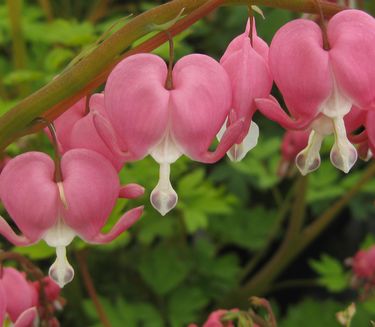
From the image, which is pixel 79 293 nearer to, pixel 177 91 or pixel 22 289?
pixel 22 289

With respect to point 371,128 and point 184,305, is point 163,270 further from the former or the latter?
point 371,128

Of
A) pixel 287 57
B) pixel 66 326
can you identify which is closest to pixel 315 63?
pixel 287 57

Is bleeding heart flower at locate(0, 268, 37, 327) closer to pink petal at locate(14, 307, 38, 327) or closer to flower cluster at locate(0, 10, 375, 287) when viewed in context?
pink petal at locate(14, 307, 38, 327)

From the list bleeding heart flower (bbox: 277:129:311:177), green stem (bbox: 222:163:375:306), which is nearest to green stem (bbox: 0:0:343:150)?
bleeding heart flower (bbox: 277:129:311:177)

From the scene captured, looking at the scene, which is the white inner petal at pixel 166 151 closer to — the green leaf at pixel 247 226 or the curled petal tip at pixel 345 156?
the curled petal tip at pixel 345 156

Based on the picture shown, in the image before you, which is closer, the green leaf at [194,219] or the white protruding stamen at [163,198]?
the white protruding stamen at [163,198]

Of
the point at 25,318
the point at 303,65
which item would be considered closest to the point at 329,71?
the point at 303,65

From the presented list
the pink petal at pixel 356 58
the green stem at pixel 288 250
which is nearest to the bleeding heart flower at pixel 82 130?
the pink petal at pixel 356 58
